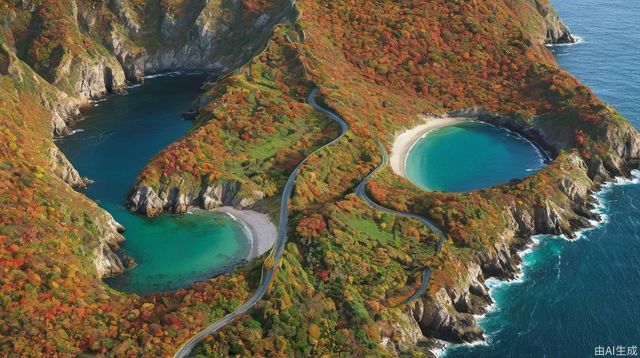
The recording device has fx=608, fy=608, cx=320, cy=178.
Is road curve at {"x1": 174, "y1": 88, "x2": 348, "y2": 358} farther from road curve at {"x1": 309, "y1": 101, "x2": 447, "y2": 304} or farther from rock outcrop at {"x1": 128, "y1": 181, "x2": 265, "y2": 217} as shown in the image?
road curve at {"x1": 309, "y1": 101, "x2": 447, "y2": 304}

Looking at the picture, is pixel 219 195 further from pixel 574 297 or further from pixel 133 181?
pixel 574 297

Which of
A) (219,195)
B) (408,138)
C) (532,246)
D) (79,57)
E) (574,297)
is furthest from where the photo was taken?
(79,57)

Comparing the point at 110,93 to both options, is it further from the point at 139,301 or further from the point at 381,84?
the point at 139,301

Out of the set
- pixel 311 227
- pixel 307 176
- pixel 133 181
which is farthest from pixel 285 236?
pixel 133 181

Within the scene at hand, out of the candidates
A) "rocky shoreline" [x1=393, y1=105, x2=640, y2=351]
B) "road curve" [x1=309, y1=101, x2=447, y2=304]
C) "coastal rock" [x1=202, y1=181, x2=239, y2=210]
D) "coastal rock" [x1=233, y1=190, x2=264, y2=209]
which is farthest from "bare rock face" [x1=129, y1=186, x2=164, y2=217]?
"rocky shoreline" [x1=393, y1=105, x2=640, y2=351]

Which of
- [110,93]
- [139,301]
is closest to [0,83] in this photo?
[110,93]

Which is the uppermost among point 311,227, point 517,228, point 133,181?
point 311,227
